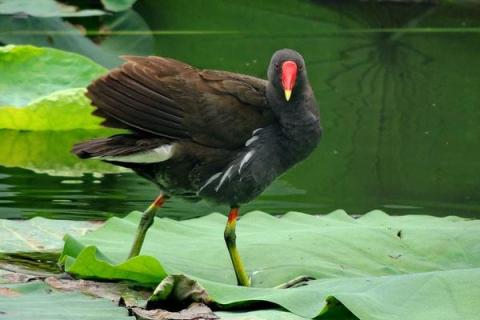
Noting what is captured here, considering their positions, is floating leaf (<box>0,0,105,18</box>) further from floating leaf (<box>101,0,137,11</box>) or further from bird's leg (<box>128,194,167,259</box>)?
bird's leg (<box>128,194,167,259</box>)

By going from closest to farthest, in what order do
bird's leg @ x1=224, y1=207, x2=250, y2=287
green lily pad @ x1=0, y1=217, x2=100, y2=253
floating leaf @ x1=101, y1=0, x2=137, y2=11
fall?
bird's leg @ x1=224, y1=207, x2=250, y2=287 < green lily pad @ x1=0, y1=217, x2=100, y2=253 < floating leaf @ x1=101, y1=0, x2=137, y2=11

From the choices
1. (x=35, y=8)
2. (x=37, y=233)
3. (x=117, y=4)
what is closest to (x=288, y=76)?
(x=37, y=233)

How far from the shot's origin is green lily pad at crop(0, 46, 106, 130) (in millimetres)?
5965

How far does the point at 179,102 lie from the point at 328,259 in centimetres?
61

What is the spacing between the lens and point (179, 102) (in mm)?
3643

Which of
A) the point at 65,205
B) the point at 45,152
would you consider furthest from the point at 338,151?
the point at 65,205

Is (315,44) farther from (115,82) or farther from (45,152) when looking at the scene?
(115,82)

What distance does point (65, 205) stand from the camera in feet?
16.0

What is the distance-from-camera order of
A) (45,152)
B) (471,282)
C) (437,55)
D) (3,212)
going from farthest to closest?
(437,55)
(45,152)
(3,212)
(471,282)

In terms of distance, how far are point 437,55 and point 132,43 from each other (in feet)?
7.30

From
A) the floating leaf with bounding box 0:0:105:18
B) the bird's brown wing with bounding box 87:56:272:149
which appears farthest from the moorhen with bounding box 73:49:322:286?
the floating leaf with bounding box 0:0:105:18

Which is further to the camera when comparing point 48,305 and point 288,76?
point 288,76

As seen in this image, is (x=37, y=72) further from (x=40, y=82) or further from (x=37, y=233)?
(x=37, y=233)

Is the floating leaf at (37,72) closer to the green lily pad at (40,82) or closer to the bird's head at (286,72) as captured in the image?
the green lily pad at (40,82)
